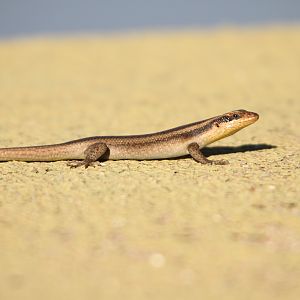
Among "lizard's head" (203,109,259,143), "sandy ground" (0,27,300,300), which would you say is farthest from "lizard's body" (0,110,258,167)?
"sandy ground" (0,27,300,300)

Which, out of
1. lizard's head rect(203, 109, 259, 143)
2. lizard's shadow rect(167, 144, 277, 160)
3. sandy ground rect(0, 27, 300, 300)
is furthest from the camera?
lizard's shadow rect(167, 144, 277, 160)

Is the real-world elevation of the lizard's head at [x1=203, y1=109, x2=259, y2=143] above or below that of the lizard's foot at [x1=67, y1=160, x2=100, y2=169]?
above

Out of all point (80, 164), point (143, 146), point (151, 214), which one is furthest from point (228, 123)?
point (151, 214)

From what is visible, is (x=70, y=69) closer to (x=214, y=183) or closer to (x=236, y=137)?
(x=236, y=137)

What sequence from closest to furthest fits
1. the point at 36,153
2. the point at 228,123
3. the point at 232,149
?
the point at 36,153
the point at 228,123
the point at 232,149

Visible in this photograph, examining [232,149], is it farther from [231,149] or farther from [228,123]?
[228,123]

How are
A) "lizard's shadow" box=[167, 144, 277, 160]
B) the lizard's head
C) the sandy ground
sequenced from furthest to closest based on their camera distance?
1. "lizard's shadow" box=[167, 144, 277, 160]
2. the lizard's head
3. the sandy ground

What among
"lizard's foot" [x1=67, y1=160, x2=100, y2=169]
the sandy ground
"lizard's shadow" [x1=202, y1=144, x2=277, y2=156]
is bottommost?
the sandy ground

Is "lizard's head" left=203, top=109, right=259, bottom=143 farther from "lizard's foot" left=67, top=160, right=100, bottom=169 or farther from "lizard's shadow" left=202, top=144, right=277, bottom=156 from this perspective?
"lizard's foot" left=67, top=160, right=100, bottom=169

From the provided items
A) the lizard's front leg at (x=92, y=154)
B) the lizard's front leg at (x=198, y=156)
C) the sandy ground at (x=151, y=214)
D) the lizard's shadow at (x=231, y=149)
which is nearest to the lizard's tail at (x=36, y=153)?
the sandy ground at (x=151, y=214)

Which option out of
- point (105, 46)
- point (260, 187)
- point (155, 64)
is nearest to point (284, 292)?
point (260, 187)
